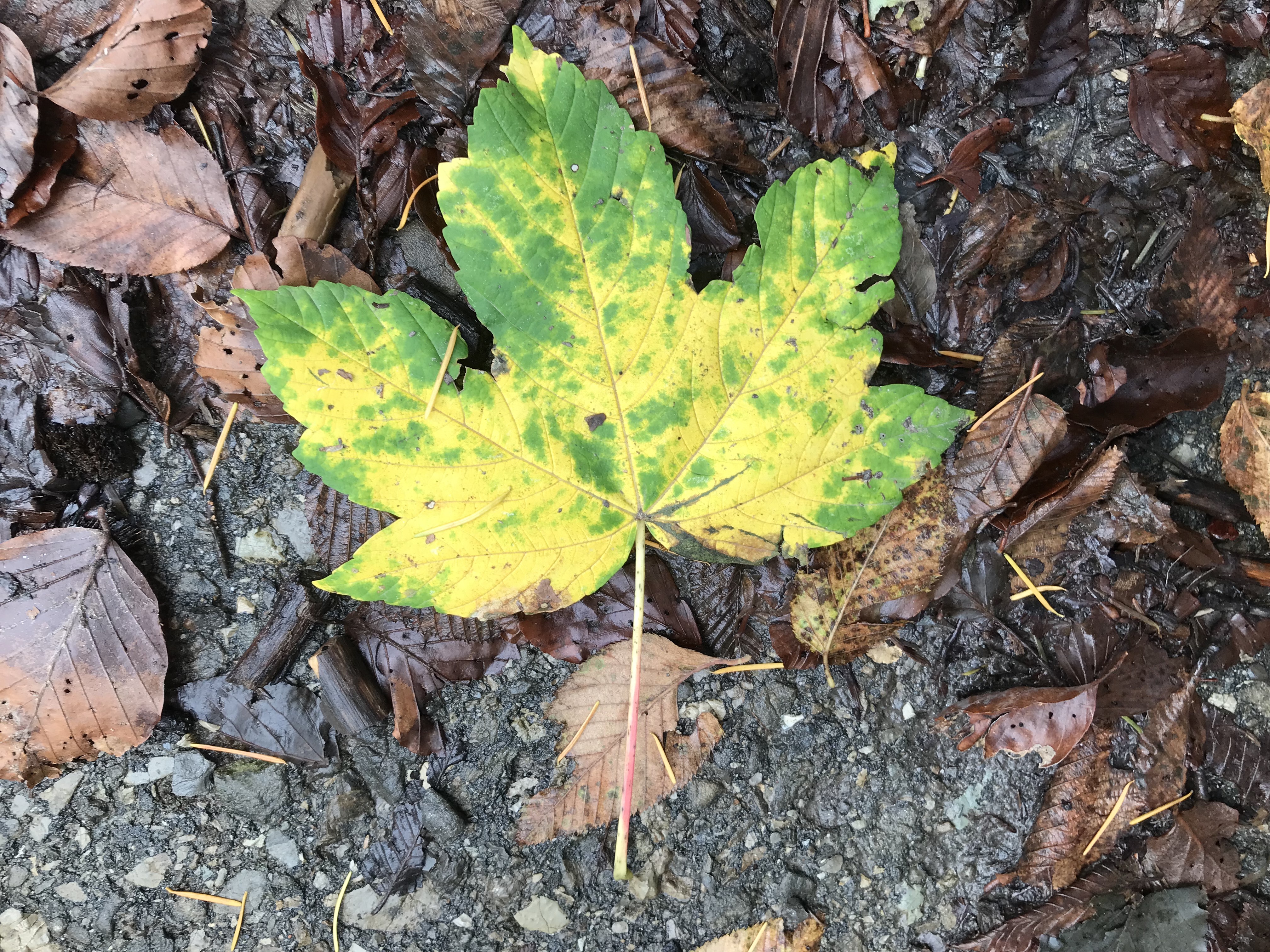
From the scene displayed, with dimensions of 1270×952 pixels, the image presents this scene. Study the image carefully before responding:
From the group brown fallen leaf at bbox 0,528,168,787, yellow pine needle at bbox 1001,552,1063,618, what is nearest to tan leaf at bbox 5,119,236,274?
brown fallen leaf at bbox 0,528,168,787

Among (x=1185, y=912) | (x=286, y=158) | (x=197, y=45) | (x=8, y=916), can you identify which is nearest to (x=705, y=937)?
(x=1185, y=912)

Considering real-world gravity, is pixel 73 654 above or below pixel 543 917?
above

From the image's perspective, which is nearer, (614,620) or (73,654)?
(73,654)

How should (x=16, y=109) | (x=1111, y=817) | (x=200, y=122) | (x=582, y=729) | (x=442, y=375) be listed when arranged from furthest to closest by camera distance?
(x=1111, y=817), (x=582, y=729), (x=200, y=122), (x=16, y=109), (x=442, y=375)

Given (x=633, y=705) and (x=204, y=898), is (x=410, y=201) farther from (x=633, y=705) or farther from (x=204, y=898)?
(x=204, y=898)

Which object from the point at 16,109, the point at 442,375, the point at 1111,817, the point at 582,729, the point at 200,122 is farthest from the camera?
the point at 1111,817

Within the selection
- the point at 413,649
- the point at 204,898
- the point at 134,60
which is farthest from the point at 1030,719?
the point at 134,60

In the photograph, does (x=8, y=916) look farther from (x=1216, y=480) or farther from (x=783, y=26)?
(x=1216, y=480)

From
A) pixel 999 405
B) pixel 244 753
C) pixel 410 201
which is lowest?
pixel 244 753
